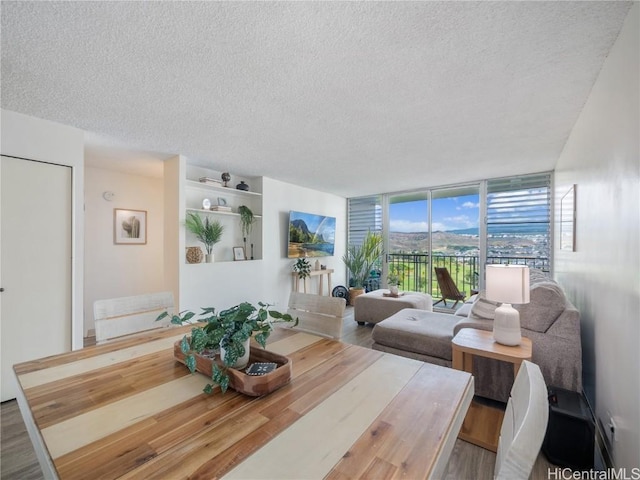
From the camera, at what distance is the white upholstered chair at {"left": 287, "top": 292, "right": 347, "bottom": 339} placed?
1.63 meters

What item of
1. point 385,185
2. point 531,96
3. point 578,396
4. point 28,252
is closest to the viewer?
point 578,396

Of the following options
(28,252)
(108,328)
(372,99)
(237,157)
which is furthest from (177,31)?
(28,252)

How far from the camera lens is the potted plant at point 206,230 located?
3.57 m

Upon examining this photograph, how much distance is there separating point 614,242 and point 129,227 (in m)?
5.19

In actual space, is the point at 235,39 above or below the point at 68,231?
above

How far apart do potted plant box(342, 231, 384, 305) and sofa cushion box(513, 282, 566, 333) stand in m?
3.61

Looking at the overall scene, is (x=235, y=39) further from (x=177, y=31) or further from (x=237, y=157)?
(x=237, y=157)

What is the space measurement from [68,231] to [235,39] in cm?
237

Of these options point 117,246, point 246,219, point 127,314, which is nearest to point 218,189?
point 246,219

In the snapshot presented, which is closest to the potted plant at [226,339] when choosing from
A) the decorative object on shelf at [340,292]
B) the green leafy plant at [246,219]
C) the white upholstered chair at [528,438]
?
the white upholstered chair at [528,438]

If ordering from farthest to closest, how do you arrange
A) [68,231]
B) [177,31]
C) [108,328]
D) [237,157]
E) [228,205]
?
[228,205] → [237,157] → [68,231] → [108,328] → [177,31]

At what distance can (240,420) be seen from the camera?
2.70 feet

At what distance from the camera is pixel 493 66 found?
1.67m

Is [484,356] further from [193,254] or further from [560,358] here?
[193,254]
